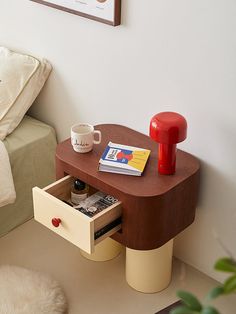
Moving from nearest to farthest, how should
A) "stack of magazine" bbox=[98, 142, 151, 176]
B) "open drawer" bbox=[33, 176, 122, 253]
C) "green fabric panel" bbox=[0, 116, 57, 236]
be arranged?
"open drawer" bbox=[33, 176, 122, 253] → "stack of magazine" bbox=[98, 142, 151, 176] → "green fabric panel" bbox=[0, 116, 57, 236]

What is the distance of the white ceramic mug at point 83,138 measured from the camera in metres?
1.94

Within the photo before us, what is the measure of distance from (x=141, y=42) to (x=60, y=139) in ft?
2.43

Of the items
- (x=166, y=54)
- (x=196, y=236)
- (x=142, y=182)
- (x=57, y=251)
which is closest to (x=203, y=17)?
(x=166, y=54)

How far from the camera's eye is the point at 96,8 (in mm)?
2006

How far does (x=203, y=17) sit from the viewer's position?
174 cm

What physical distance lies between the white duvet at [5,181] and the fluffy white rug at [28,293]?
280mm

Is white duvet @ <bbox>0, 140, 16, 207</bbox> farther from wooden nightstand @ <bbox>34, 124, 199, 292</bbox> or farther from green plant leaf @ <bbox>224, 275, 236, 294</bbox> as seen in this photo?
green plant leaf @ <bbox>224, 275, 236, 294</bbox>

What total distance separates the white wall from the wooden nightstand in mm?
103

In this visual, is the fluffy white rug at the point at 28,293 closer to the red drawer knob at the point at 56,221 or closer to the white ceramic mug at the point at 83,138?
the red drawer knob at the point at 56,221

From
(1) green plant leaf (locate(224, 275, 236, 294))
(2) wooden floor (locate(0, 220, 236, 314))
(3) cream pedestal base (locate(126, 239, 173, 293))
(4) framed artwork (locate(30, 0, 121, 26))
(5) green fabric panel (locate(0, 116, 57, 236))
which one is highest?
(4) framed artwork (locate(30, 0, 121, 26))

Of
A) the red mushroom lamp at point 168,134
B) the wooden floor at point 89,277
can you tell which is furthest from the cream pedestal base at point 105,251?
the red mushroom lamp at point 168,134

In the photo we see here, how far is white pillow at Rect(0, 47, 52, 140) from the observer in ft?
7.66

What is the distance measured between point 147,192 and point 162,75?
451 millimetres

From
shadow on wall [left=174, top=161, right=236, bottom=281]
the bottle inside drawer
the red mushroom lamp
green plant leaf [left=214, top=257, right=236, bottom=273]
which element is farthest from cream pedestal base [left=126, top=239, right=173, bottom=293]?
green plant leaf [left=214, top=257, right=236, bottom=273]
